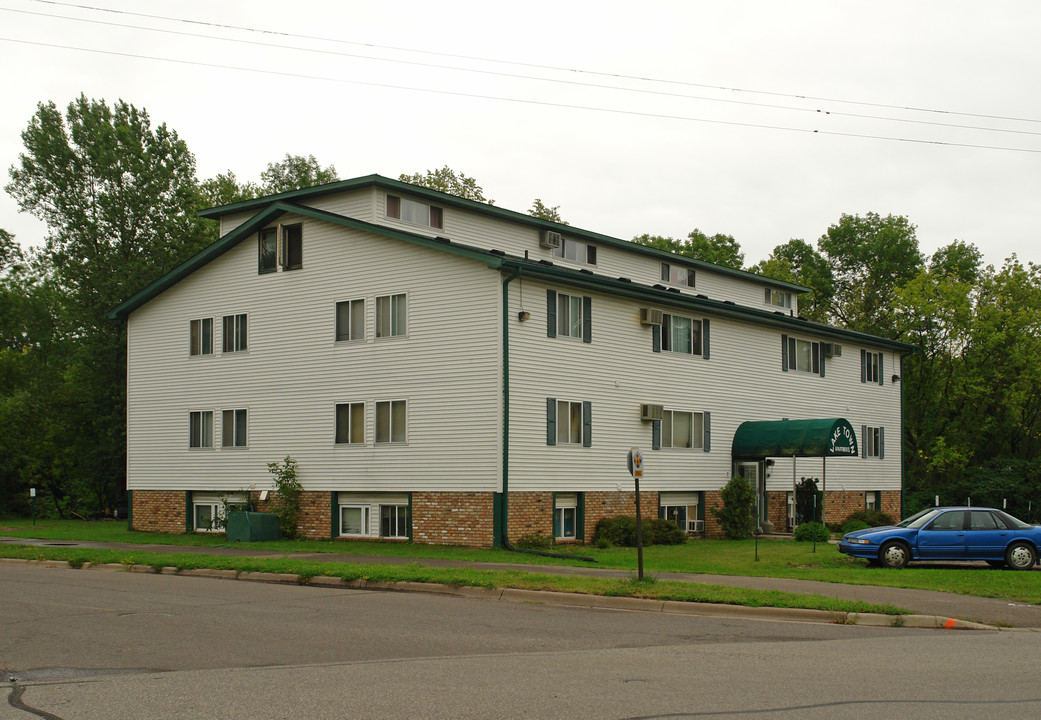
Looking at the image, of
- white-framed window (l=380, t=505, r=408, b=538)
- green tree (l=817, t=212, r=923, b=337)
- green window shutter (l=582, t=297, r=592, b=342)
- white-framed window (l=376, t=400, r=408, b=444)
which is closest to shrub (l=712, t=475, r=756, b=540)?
green window shutter (l=582, t=297, r=592, b=342)

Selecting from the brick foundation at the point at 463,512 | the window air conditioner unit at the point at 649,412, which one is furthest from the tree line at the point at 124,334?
the window air conditioner unit at the point at 649,412

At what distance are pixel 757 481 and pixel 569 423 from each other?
1001 cm

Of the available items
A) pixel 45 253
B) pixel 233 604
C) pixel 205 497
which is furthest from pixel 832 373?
pixel 45 253

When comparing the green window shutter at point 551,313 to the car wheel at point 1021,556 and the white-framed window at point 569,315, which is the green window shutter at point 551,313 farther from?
the car wheel at point 1021,556

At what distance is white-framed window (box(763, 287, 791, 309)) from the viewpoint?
4450cm

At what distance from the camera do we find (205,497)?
33.2 meters

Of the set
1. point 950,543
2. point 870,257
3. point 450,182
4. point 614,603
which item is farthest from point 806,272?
point 614,603

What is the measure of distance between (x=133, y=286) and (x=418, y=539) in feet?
90.6

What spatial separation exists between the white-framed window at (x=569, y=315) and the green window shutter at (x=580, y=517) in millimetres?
4406

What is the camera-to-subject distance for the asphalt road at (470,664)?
8266 mm

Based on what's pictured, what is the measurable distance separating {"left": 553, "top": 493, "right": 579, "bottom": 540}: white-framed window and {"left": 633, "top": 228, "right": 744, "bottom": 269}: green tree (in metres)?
40.8

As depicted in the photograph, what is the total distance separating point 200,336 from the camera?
33.4 metres

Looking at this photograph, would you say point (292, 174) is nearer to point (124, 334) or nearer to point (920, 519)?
point (124, 334)

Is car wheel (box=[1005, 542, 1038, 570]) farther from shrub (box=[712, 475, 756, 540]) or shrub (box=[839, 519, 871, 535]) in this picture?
shrub (box=[839, 519, 871, 535])
